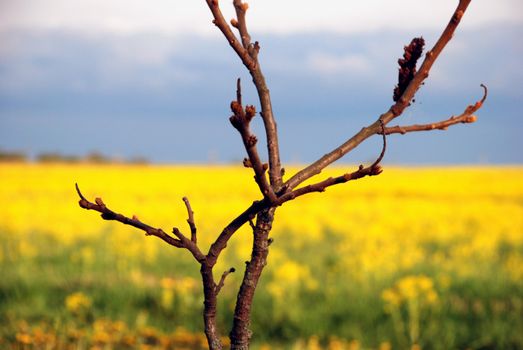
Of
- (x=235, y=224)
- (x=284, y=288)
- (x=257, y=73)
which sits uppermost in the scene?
(x=257, y=73)

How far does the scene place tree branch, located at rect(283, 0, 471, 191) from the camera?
1.18 m

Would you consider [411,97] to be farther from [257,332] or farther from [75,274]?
[75,274]

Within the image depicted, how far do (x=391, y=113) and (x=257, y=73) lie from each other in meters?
0.25

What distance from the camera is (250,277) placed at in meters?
1.22

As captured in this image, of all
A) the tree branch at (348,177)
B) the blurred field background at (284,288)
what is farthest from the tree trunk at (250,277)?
the blurred field background at (284,288)

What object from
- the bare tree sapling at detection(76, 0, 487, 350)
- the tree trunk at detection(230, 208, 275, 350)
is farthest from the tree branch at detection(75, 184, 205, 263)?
the tree trunk at detection(230, 208, 275, 350)

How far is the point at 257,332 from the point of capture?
18.2 feet

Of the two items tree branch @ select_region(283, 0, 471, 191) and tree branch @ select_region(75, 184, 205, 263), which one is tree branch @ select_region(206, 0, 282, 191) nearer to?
tree branch @ select_region(283, 0, 471, 191)

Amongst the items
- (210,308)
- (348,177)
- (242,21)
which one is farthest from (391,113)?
(210,308)

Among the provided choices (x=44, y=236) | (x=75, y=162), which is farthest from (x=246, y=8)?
(x=75, y=162)

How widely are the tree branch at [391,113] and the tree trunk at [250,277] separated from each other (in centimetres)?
9

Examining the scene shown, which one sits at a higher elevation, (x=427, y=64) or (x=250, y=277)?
(x=427, y=64)

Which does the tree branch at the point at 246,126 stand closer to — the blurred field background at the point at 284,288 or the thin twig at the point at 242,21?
the thin twig at the point at 242,21

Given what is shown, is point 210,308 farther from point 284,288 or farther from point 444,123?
point 284,288
